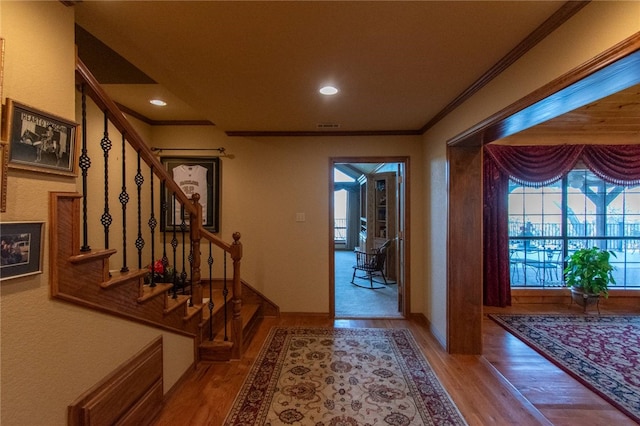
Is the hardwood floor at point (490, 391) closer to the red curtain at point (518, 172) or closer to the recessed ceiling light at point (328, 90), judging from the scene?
the red curtain at point (518, 172)

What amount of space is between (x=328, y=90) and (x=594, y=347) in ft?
11.7

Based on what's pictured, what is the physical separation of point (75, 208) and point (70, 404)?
87 cm

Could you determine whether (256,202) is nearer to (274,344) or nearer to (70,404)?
(274,344)

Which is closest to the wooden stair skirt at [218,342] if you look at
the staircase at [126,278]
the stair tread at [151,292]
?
the staircase at [126,278]

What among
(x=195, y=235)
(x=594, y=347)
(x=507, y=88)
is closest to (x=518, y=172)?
(x=594, y=347)

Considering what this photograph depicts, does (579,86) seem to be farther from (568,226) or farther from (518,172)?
(568,226)

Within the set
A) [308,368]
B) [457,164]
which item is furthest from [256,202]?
[457,164]

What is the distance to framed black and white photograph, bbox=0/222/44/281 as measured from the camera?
41.3 inches

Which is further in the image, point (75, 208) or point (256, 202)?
point (256, 202)

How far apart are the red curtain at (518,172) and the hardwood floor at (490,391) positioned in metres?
1.30

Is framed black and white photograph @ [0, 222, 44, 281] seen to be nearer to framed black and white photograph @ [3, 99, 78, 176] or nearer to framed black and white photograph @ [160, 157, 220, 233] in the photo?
framed black and white photograph @ [3, 99, 78, 176]

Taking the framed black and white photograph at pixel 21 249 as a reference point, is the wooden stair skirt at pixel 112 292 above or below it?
below

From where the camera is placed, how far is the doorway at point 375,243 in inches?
146

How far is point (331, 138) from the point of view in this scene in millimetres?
3691
